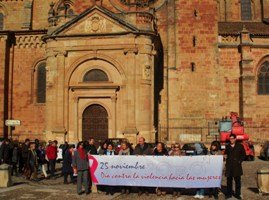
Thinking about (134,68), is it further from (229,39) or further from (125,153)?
(125,153)

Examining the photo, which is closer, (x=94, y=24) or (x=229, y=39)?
(x=94, y=24)

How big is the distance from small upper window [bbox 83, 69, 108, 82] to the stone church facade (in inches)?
2.6

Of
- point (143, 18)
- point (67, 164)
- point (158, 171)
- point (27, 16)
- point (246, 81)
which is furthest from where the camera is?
point (27, 16)

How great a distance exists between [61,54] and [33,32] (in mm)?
6972

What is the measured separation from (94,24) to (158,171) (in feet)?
53.8

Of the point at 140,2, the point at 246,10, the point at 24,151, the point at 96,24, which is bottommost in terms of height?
the point at 24,151

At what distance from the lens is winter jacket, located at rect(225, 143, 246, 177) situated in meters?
13.9

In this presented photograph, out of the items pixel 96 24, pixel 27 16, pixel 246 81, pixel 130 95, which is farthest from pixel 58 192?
pixel 27 16

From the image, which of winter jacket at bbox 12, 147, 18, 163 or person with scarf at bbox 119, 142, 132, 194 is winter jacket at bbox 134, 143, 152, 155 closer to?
person with scarf at bbox 119, 142, 132, 194

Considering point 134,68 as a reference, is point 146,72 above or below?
below

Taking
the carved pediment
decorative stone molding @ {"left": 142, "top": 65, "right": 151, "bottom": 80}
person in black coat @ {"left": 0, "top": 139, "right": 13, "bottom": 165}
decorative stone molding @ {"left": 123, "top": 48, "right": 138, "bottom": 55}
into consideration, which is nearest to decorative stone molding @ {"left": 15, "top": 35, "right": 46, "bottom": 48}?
→ the carved pediment

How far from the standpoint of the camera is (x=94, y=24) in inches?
1143

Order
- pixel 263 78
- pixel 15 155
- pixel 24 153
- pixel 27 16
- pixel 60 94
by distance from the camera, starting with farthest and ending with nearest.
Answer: pixel 27 16 < pixel 263 78 < pixel 60 94 < pixel 15 155 < pixel 24 153

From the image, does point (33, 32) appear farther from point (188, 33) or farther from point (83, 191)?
point (83, 191)
